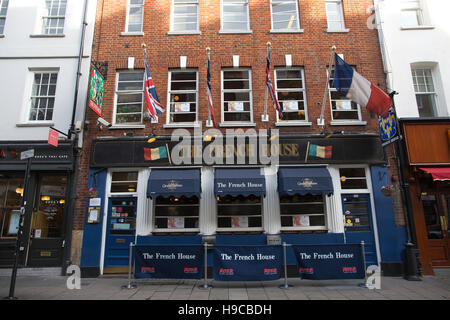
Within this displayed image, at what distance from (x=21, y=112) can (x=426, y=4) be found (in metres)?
16.3

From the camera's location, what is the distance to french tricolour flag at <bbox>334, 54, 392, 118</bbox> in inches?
323

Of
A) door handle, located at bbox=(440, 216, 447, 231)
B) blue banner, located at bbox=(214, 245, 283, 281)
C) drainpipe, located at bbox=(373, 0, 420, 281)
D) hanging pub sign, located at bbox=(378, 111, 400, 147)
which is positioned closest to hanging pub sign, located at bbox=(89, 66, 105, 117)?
blue banner, located at bbox=(214, 245, 283, 281)

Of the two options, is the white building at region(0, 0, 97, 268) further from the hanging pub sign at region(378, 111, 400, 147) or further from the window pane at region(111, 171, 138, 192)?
the hanging pub sign at region(378, 111, 400, 147)

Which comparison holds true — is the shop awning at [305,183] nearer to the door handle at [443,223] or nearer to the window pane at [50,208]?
the door handle at [443,223]

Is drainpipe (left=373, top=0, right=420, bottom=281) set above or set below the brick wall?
below

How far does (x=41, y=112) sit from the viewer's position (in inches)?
398

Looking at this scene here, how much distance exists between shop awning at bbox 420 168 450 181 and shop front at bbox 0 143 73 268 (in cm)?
1221

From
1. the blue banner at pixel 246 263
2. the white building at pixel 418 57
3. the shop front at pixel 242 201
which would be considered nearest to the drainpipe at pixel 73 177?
the shop front at pixel 242 201

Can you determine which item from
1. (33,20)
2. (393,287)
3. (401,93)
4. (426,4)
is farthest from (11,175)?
(426,4)

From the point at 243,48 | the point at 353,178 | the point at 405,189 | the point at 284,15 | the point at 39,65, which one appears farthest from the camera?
the point at 284,15

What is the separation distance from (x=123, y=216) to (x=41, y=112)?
5211 millimetres

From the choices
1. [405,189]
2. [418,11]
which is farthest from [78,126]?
[418,11]

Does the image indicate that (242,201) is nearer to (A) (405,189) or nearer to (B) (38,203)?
(A) (405,189)

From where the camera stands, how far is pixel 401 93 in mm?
9781
